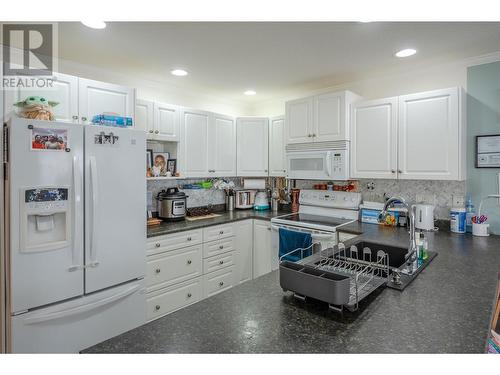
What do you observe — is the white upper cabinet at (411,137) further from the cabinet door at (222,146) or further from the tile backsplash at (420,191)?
the cabinet door at (222,146)

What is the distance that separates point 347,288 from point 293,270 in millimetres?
214

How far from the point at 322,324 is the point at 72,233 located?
1673mm

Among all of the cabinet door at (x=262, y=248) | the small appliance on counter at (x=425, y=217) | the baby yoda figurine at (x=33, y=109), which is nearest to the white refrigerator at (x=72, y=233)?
the baby yoda figurine at (x=33, y=109)

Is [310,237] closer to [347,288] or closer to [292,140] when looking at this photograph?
[292,140]

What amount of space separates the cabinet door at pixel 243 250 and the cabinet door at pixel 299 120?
112 centimetres

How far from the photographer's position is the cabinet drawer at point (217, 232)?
305 cm

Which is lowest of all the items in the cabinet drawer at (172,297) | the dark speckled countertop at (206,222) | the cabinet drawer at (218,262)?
the cabinet drawer at (172,297)

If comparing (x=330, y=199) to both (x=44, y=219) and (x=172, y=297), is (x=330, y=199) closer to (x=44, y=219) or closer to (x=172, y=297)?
(x=172, y=297)

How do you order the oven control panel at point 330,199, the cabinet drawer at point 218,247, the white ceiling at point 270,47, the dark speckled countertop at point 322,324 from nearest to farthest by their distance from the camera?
1. the dark speckled countertop at point 322,324
2. the white ceiling at point 270,47
3. the cabinet drawer at point 218,247
4. the oven control panel at point 330,199

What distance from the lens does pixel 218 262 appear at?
3.18 metres

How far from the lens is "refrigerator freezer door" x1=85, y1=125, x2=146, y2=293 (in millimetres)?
1988

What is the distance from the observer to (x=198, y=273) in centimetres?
298

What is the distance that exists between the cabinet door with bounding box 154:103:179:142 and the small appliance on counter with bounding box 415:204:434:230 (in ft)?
8.17

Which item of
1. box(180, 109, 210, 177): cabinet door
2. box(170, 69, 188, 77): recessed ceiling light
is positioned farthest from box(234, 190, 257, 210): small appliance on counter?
box(170, 69, 188, 77): recessed ceiling light
